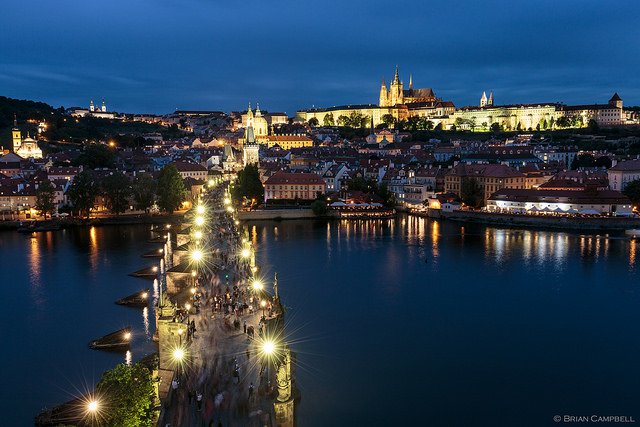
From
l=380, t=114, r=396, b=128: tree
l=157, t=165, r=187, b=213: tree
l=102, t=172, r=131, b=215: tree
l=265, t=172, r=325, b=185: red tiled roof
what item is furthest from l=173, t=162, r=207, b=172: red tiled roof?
l=380, t=114, r=396, b=128: tree

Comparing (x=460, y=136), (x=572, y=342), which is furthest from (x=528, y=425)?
(x=460, y=136)

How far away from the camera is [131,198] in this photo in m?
28.7

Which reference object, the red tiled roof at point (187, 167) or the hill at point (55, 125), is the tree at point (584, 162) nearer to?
the red tiled roof at point (187, 167)

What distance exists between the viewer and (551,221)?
2538cm

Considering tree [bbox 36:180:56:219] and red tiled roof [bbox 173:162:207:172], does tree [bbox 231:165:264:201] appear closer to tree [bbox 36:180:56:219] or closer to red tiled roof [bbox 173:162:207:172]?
red tiled roof [bbox 173:162:207:172]

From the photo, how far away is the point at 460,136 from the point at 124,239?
47.3 meters

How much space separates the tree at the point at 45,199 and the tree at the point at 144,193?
12.0ft

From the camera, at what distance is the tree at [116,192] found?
90.0 ft

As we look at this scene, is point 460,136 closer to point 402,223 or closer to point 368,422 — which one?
point 402,223

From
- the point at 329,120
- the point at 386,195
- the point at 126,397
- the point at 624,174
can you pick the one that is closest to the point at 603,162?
the point at 624,174

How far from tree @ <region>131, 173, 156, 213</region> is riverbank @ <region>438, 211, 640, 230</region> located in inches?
588

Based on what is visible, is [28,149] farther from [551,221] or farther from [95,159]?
[551,221]

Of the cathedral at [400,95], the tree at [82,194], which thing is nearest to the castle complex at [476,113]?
the cathedral at [400,95]

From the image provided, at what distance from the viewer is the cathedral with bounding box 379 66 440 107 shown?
80750 millimetres
